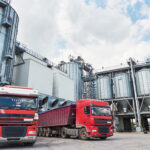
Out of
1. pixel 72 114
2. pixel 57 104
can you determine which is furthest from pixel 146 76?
pixel 72 114

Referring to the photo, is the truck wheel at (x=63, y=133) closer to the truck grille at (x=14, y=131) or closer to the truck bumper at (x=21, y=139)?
the truck bumper at (x=21, y=139)

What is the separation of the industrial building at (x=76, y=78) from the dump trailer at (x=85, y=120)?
10.7 meters

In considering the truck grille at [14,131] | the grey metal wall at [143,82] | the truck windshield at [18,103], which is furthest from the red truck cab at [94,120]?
the grey metal wall at [143,82]

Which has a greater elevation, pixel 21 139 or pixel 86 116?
pixel 86 116

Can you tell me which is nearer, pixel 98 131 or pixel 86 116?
pixel 98 131

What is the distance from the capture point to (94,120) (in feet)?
40.3

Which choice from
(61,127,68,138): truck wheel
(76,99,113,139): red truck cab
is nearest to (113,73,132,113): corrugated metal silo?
(61,127,68,138): truck wheel

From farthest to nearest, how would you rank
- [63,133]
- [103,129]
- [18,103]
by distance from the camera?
[63,133]
[103,129]
[18,103]

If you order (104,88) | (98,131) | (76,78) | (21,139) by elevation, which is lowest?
(21,139)

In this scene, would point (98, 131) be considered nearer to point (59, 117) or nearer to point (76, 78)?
point (59, 117)

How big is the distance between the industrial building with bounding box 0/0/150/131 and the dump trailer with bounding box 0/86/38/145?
13.4m

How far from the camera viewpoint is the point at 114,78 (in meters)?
34.5

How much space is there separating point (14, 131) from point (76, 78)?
3104cm

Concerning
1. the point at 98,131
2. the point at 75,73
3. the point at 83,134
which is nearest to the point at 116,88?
the point at 75,73
